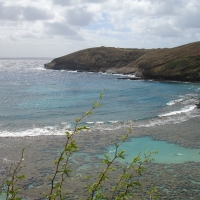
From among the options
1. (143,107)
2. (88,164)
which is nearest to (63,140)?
(88,164)

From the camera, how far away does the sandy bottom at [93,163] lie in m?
15.0

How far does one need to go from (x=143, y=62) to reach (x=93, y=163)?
82699 millimetres

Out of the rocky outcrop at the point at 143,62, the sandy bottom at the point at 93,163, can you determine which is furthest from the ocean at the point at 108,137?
the rocky outcrop at the point at 143,62

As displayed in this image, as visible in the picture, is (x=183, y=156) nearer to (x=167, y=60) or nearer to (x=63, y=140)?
(x=63, y=140)

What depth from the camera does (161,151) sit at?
2162 cm

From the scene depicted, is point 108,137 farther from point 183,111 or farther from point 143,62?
point 143,62

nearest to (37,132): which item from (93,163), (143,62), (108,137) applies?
(108,137)

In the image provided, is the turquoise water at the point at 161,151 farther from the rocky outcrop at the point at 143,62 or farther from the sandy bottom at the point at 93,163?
the rocky outcrop at the point at 143,62

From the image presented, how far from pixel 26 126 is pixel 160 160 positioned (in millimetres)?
16051

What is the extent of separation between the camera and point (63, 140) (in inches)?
961

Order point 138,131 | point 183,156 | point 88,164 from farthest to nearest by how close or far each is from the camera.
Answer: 1. point 138,131
2. point 183,156
3. point 88,164

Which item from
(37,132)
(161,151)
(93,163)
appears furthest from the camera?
(37,132)

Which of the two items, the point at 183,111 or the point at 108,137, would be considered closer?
the point at 108,137

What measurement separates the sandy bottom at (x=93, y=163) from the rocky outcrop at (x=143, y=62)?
51.8m
